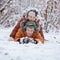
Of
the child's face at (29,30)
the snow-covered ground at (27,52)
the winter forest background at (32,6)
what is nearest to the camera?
the snow-covered ground at (27,52)

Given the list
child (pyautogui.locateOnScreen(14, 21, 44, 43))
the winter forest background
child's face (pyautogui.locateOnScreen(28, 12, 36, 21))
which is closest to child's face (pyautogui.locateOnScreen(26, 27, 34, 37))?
child (pyautogui.locateOnScreen(14, 21, 44, 43))

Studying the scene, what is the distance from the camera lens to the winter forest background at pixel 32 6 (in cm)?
460

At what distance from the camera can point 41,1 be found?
490 centimetres

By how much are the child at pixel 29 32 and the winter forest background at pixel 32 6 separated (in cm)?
151

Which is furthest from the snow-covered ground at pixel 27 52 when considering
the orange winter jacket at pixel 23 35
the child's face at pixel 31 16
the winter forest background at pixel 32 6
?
the winter forest background at pixel 32 6

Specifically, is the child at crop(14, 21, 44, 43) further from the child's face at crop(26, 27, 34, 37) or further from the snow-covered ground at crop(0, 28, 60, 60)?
the snow-covered ground at crop(0, 28, 60, 60)

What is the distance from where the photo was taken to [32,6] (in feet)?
15.6

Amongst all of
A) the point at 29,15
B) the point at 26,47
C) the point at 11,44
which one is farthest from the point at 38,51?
the point at 29,15

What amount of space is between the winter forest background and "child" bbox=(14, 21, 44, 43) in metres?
1.51

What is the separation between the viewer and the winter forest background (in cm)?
460

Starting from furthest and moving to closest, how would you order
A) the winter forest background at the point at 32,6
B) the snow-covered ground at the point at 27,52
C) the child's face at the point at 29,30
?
1. the winter forest background at the point at 32,6
2. the child's face at the point at 29,30
3. the snow-covered ground at the point at 27,52

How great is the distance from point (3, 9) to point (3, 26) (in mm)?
301

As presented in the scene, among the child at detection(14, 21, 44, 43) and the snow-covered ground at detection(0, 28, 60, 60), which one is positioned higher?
the child at detection(14, 21, 44, 43)

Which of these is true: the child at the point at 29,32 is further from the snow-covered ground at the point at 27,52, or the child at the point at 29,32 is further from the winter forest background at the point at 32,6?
the winter forest background at the point at 32,6
